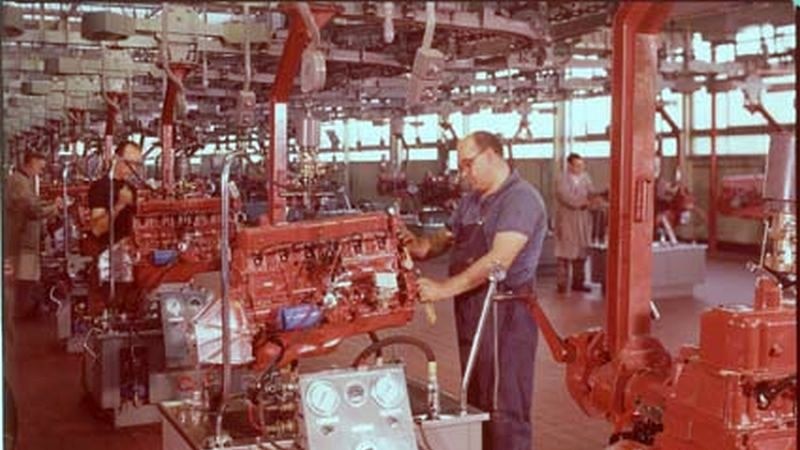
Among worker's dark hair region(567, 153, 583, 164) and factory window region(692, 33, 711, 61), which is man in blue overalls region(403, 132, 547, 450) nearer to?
worker's dark hair region(567, 153, 583, 164)

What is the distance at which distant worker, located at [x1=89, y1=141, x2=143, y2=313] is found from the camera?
274 centimetres

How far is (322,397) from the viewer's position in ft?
5.84

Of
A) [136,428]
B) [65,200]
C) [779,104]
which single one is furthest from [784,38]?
[136,428]

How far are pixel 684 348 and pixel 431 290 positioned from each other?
20.9 inches

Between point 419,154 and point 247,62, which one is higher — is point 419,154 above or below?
below

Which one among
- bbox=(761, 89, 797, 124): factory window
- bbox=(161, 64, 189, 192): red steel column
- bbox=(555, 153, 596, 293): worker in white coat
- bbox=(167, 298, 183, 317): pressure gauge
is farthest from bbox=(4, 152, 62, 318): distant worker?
bbox=(555, 153, 596, 293): worker in white coat

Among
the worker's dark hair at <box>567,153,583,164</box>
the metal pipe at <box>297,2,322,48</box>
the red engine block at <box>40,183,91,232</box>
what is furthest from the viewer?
the red engine block at <box>40,183,91,232</box>

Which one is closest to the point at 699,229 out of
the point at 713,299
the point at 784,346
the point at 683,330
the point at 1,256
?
the point at 713,299

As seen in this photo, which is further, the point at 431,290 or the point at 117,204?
the point at 117,204

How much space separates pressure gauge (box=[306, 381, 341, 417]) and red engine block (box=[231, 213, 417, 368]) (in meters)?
0.29

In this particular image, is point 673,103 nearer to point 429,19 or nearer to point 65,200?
point 429,19

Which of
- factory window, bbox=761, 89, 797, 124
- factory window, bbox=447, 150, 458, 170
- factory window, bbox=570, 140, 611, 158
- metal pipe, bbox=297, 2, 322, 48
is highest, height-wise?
metal pipe, bbox=297, 2, 322, 48

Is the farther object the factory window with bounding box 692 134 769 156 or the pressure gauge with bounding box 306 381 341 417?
the factory window with bounding box 692 134 769 156

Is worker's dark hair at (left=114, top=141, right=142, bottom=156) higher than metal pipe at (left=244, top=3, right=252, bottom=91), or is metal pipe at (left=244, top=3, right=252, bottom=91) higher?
metal pipe at (left=244, top=3, right=252, bottom=91)
